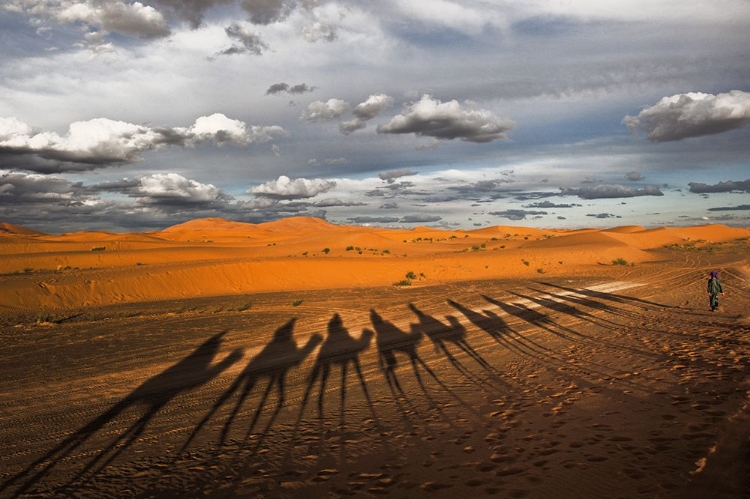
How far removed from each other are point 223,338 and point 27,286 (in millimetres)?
15435

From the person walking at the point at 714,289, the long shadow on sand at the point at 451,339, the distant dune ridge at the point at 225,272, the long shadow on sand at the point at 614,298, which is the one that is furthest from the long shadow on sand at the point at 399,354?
the distant dune ridge at the point at 225,272

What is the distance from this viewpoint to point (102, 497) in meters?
4.84

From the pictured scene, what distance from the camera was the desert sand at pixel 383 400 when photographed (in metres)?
5.02

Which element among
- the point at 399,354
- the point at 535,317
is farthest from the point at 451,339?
the point at 535,317

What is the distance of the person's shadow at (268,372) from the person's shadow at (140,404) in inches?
25.4

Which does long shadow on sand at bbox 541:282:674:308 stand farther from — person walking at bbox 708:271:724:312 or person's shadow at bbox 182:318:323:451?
person's shadow at bbox 182:318:323:451

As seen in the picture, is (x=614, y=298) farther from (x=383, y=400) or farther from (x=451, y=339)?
(x=383, y=400)

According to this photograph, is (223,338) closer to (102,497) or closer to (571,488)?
(102,497)

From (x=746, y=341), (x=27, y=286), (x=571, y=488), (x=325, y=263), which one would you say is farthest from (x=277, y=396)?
(x=325, y=263)

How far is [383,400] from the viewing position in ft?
24.8

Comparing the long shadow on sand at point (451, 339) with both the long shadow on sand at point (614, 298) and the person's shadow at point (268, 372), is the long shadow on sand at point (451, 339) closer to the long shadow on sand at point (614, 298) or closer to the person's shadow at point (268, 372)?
the person's shadow at point (268, 372)

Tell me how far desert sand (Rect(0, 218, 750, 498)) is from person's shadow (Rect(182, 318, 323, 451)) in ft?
0.18

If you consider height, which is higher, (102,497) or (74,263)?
(74,263)

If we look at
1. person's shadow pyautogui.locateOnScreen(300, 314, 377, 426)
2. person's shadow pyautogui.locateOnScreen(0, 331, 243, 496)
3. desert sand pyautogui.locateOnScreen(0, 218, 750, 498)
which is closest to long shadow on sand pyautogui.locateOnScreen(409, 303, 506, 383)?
desert sand pyautogui.locateOnScreen(0, 218, 750, 498)
